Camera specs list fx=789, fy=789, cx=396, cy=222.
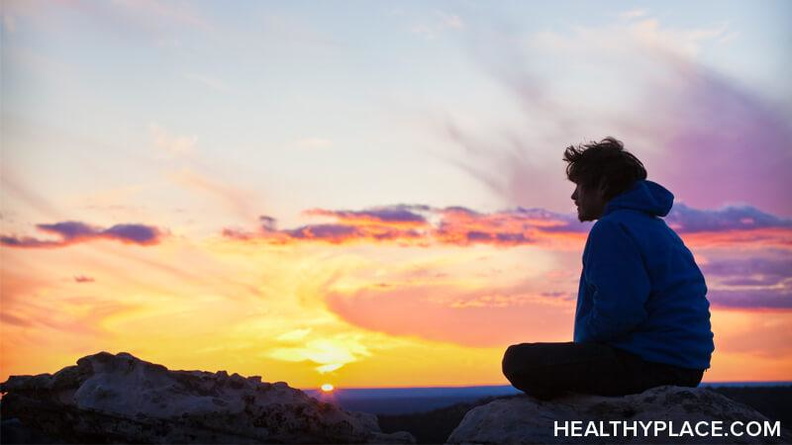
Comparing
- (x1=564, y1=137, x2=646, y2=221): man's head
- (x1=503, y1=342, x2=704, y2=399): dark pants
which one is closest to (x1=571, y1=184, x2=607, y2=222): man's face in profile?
(x1=564, y1=137, x2=646, y2=221): man's head

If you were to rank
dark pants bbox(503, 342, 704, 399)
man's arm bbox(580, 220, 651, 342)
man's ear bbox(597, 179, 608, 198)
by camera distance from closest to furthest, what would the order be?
1. man's arm bbox(580, 220, 651, 342)
2. dark pants bbox(503, 342, 704, 399)
3. man's ear bbox(597, 179, 608, 198)

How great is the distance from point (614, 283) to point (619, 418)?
1.01 metres

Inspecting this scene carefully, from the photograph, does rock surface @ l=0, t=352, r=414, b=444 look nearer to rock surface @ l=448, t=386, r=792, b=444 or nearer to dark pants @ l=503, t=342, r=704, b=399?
rock surface @ l=448, t=386, r=792, b=444

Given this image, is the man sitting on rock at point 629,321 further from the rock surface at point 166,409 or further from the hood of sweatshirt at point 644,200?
the rock surface at point 166,409

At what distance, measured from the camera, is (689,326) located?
6.28m

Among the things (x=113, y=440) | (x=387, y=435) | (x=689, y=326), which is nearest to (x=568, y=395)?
(x=689, y=326)

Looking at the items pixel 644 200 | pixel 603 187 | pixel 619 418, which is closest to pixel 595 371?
pixel 619 418

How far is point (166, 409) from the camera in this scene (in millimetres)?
6359

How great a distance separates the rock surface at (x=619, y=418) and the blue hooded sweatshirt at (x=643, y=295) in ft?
1.30

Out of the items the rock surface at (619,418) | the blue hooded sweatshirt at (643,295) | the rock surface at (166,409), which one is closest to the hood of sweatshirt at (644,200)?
the blue hooded sweatshirt at (643,295)

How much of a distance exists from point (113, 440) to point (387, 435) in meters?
2.21

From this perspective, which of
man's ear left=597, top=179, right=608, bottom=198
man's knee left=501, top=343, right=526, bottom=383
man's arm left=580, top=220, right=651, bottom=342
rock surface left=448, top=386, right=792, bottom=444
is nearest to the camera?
rock surface left=448, top=386, right=792, bottom=444

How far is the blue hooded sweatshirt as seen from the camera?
6062mm

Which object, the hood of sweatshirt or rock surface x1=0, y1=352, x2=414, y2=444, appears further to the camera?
the hood of sweatshirt
